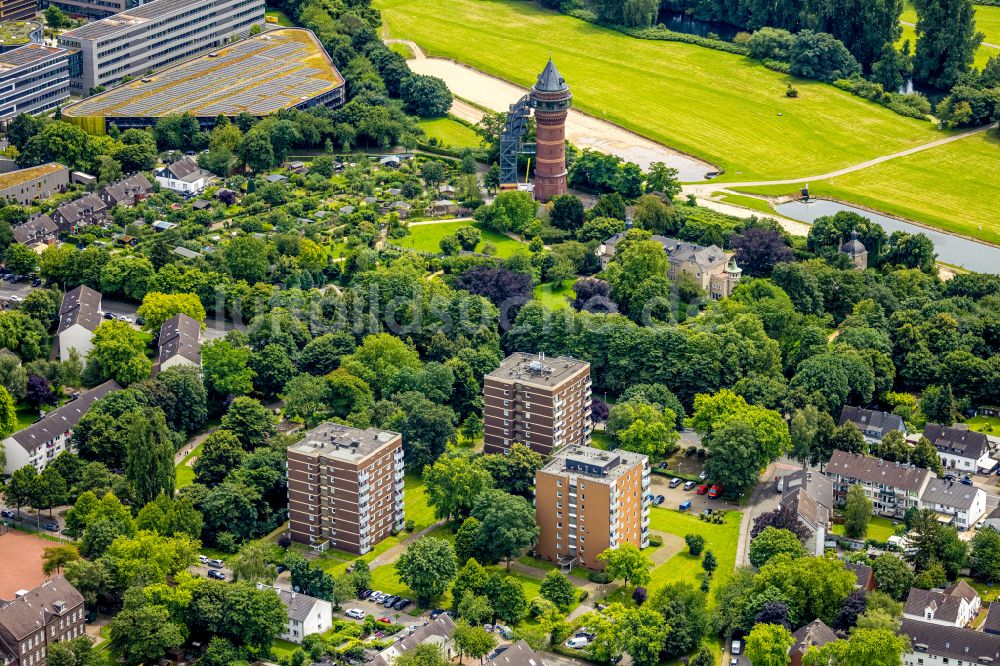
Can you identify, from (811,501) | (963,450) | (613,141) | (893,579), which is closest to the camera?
(893,579)

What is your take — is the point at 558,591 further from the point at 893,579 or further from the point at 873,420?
the point at 873,420

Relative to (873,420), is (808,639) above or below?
below

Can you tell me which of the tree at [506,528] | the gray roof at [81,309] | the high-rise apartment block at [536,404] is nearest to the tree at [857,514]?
the high-rise apartment block at [536,404]

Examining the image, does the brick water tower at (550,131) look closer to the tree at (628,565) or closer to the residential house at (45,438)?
the residential house at (45,438)

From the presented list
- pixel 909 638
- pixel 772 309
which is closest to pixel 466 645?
pixel 909 638

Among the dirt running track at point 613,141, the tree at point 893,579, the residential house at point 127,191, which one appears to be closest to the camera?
the tree at point 893,579

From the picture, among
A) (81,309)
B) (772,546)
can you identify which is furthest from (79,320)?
(772,546)

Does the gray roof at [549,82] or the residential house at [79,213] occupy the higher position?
the gray roof at [549,82]
